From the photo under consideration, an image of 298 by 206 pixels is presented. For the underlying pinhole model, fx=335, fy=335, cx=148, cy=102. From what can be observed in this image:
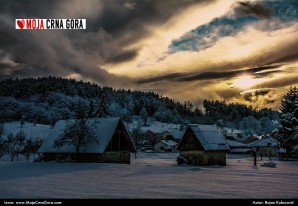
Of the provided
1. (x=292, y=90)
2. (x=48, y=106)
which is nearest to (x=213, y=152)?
(x=292, y=90)

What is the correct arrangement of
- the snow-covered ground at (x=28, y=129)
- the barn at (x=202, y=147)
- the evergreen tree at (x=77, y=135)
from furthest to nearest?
1. the snow-covered ground at (x=28, y=129)
2. the barn at (x=202, y=147)
3. the evergreen tree at (x=77, y=135)

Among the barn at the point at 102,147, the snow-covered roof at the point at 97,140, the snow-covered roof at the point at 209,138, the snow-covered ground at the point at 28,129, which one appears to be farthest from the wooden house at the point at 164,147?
the snow-covered roof at the point at 97,140

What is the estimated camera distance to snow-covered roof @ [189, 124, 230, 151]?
41.8 metres

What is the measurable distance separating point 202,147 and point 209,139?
1525 mm

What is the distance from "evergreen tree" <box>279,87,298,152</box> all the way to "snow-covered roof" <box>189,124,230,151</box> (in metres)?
16.9

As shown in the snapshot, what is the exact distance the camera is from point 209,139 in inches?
1676

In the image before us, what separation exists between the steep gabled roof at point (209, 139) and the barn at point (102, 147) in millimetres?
8825

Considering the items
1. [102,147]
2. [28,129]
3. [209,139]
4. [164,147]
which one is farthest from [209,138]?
[164,147]

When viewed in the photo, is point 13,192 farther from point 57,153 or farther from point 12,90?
point 12,90

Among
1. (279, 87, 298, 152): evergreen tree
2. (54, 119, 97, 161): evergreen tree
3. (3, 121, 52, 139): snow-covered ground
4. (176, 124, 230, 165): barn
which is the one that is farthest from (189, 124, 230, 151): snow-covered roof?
(3, 121, 52, 139): snow-covered ground

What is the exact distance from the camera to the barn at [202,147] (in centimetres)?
4188

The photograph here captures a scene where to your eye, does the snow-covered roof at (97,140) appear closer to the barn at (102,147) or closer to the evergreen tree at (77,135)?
the barn at (102,147)

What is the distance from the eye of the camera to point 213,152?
139ft

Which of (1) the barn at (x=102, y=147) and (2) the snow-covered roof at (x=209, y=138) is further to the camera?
(2) the snow-covered roof at (x=209, y=138)
